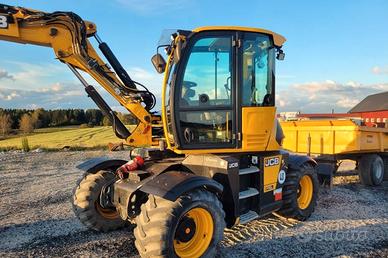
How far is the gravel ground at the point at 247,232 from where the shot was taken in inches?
197

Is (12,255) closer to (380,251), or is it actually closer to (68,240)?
(68,240)

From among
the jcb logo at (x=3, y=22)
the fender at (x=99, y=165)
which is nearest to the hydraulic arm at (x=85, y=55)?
the jcb logo at (x=3, y=22)

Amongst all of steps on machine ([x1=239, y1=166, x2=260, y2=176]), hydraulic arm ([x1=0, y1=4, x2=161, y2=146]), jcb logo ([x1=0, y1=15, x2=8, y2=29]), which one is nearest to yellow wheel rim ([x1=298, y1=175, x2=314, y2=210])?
steps on machine ([x1=239, y1=166, x2=260, y2=176])

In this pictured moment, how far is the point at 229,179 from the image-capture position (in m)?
5.07

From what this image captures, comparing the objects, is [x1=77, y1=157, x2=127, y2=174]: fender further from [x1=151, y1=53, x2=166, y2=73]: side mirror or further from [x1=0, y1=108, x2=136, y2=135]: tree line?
[x1=0, y1=108, x2=136, y2=135]: tree line

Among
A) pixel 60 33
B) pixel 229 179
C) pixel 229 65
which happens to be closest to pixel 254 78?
pixel 229 65

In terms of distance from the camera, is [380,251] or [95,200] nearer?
[380,251]

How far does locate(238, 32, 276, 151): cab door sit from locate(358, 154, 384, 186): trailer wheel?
5.60 meters

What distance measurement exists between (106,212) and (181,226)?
2.01 metres

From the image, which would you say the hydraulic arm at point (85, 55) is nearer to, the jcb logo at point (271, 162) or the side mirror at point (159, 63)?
the side mirror at point (159, 63)

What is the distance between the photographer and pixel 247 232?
5730mm

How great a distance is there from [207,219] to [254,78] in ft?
→ 7.61

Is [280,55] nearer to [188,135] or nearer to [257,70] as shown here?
[257,70]

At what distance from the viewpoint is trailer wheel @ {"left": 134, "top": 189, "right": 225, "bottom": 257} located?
4.03 metres
